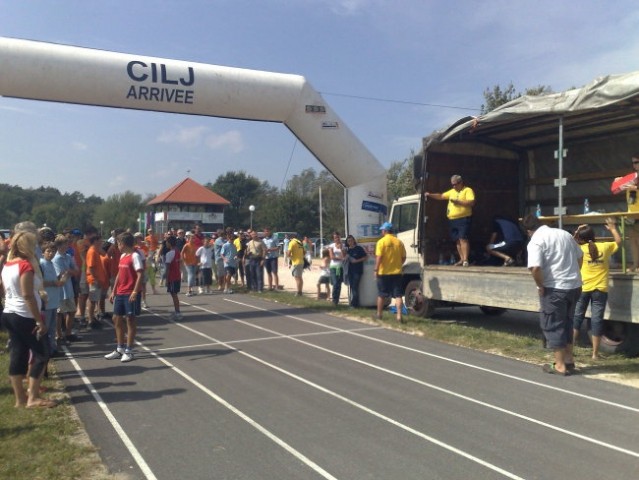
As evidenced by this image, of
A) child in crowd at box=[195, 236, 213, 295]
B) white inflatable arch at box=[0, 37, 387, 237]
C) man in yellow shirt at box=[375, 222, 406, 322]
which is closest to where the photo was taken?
white inflatable arch at box=[0, 37, 387, 237]

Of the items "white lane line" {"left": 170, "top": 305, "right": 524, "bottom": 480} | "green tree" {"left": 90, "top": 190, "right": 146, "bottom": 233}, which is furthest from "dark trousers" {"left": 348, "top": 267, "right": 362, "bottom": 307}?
"green tree" {"left": 90, "top": 190, "right": 146, "bottom": 233}

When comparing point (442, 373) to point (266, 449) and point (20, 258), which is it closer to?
point (266, 449)

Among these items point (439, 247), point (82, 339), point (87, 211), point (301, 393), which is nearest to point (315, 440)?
point (301, 393)

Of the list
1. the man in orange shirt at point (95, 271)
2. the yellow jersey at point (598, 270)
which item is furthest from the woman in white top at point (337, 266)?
the yellow jersey at point (598, 270)

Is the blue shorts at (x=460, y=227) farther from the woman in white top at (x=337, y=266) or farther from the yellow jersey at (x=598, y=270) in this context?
the woman in white top at (x=337, y=266)

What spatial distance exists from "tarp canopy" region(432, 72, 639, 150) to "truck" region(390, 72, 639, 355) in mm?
19

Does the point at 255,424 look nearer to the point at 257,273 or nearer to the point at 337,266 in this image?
the point at 337,266

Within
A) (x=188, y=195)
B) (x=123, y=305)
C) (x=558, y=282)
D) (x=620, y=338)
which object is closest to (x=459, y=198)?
(x=620, y=338)

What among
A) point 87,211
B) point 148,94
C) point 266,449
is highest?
point 87,211

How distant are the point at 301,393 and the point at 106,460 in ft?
7.46

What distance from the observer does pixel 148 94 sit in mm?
10531

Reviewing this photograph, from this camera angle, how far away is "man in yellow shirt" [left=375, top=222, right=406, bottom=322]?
35.2 feet

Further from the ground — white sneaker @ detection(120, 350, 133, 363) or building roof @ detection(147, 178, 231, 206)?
building roof @ detection(147, 178, 231, 206)

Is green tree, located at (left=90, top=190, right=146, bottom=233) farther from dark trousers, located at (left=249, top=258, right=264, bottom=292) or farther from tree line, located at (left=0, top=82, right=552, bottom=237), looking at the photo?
dark trousers, located at (left=249, top=258, right=264, bottom=292)
